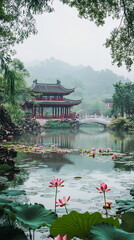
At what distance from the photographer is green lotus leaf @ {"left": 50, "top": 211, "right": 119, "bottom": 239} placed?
3.86ft

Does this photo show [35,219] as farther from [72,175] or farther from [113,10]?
[113,10]

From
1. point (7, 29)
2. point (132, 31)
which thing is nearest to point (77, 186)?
point (132, 31)

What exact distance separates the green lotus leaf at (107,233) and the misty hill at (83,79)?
58.4 meters

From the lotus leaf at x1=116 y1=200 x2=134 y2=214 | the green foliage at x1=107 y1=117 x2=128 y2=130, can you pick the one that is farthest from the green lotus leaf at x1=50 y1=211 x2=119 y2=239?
the green foliage at x1=107 y1=117 x2=128 y2=130

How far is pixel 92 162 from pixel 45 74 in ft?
281

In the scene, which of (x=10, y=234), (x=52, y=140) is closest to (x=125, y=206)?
(x=10, y=234)

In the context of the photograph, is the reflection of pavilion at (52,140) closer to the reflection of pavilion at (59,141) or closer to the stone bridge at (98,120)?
the reflection of pavilion at (59,141)

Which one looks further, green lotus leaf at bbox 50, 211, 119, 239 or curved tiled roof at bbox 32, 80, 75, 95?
curved tiled roof at bbox 32, 80, 75, 95

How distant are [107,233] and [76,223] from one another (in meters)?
0.15

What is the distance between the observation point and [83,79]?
83.9 metres

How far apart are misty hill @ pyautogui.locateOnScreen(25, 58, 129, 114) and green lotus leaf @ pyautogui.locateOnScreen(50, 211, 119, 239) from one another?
5828 centimetres

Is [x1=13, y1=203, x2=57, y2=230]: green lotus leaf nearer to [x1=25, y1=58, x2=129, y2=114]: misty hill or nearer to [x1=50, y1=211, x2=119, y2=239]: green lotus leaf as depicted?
[x1=50, y1=211, x2=119, y2=239]: green lotus leaf

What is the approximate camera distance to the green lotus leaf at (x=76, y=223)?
118 centimetres

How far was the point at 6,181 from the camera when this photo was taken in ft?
12.7
